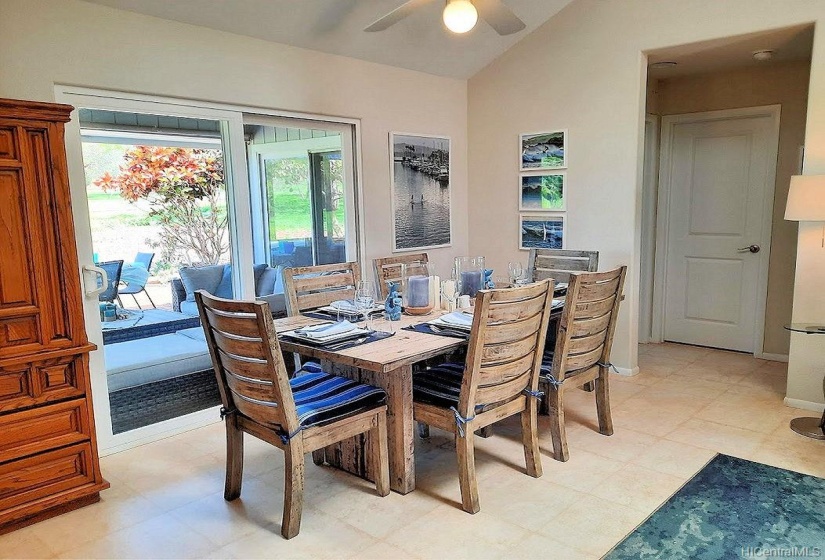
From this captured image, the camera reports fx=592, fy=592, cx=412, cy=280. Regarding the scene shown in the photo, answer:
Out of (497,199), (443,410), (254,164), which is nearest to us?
(443,410)

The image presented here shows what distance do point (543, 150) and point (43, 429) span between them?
3.72 m

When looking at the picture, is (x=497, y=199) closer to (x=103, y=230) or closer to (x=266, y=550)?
(x=103, y=230)

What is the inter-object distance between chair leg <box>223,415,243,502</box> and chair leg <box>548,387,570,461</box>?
1.50m

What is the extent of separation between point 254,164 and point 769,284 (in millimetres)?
4053

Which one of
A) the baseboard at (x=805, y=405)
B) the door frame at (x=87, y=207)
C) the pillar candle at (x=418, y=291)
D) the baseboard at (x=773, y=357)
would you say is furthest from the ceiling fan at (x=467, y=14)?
the baseboard at (x=773, y=357)

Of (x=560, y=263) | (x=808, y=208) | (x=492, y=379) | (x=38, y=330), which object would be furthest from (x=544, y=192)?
(x=38, y=330)

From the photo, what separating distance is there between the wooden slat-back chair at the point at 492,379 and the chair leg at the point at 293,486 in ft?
1.93

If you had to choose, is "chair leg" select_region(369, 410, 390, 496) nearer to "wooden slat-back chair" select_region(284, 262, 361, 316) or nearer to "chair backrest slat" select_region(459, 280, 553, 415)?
"chair backrest slat" select_region(459, 280, 553, 415)

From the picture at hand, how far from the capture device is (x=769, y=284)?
15.5ft

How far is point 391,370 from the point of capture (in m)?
2.30

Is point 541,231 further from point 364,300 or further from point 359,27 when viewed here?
point 364,300

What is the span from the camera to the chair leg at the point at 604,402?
3.26 metres

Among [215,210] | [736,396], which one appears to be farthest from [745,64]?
[215,210]

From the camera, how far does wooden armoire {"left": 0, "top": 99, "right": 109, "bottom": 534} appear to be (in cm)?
239
